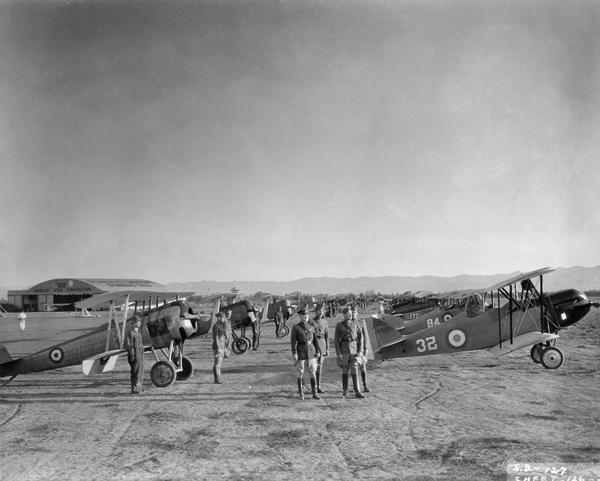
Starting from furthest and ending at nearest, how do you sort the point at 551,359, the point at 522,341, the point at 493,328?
the point at 493,328, the point at 551,359, the point at 522,341

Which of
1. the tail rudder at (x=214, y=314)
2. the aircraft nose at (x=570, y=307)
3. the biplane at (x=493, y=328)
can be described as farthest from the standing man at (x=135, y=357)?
the aircraft nose at (x=570, y=307)

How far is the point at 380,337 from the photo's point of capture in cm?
1234

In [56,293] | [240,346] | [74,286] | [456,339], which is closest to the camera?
[456,339]

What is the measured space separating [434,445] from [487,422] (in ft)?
5.06

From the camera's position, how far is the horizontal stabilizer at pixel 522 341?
1152 cm

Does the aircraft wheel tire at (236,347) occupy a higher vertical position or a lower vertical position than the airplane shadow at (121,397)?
lower

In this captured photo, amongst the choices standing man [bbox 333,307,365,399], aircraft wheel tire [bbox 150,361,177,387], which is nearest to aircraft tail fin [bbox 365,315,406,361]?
standing man [bbox 333,307,365,399]

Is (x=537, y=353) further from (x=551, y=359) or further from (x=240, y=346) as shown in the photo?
(x=240, y=346)

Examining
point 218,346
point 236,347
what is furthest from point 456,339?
point 236,347

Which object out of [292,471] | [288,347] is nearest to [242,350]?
[288,347]

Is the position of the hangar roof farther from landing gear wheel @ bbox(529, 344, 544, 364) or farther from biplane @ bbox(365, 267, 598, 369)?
landing gear wheel @ bbox(529, 344, 544, 364)

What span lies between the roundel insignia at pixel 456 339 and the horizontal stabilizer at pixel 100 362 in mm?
8064

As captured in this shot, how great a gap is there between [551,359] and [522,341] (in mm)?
899

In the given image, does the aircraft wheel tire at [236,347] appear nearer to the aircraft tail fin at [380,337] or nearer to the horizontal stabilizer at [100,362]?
the aircraft tail fin at [380,337]
